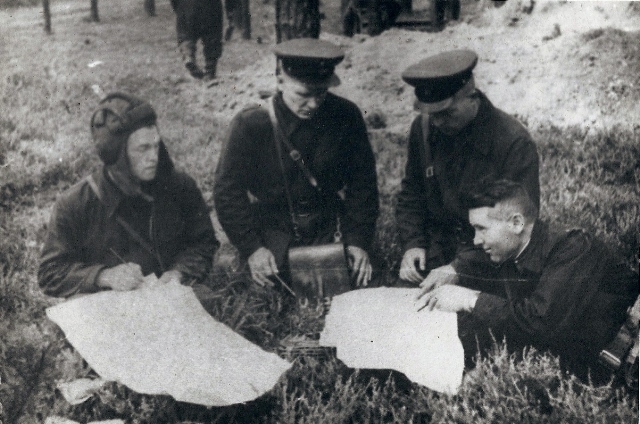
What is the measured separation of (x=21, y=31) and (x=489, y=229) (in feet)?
9.61

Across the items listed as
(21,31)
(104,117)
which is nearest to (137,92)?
(104,117)

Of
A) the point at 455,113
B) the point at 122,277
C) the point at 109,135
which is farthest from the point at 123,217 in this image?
the point at 455,113

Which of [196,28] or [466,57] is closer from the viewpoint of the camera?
[466,57]

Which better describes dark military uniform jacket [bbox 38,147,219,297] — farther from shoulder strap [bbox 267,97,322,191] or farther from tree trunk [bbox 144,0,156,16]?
tree trunk [bbox 144,0,156,16]

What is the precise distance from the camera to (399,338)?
3.19 metres

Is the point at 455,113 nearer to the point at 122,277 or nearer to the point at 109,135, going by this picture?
the point at 109,135

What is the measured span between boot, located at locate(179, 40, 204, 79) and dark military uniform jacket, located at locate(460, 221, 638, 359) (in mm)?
2092

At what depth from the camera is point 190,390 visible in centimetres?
313

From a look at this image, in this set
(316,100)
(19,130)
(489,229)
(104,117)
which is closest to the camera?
(489,229)

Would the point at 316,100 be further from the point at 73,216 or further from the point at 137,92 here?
the point at 73,216

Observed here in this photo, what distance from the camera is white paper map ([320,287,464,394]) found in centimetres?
306

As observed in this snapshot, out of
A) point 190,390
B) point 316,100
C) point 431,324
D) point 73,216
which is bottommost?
point 190,390

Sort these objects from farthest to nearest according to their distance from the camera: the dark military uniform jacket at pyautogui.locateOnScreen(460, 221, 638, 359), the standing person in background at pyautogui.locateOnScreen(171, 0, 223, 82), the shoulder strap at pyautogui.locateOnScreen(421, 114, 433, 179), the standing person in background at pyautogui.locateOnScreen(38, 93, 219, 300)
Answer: the standing person in background at pyautogui.locateOnScreen(171, 0, 223, 82) → the shoulder strap at pyautogui.locateOnScreen(421, 114, 433, 179) → the standing person in background at pyautogui.locateOnScreen(38, 93, 219, 300) → the dark military uniform jacket at pyautogui.locateOnScreen(460, 221, 638, 359)

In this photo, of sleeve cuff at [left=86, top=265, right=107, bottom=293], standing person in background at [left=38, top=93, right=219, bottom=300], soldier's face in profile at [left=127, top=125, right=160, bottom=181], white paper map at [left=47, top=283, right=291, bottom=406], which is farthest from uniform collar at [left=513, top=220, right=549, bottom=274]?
sleeve cuff at [left=86, top=265, right=107, bottom=293]
